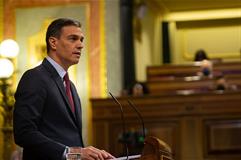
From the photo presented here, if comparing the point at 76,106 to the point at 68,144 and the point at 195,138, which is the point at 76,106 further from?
the point at 195,138

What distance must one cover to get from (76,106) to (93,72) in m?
6.28

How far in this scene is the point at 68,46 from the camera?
2533 mm

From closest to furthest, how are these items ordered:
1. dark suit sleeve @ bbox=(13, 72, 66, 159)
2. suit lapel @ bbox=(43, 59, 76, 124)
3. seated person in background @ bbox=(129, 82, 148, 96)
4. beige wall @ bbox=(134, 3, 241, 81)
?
1. dark suit sleeve @ bbox=(13, 72, 66, 159)
2. suit lapel @ bbox=(43, 59, 76, 124)
3. seated person in background @ bbox=(129, 82, 148, 96)
4. beige wall @ bbox=(134, 3, 241, 81)

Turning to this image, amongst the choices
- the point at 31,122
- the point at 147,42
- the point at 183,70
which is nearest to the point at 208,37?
the point at 147,42

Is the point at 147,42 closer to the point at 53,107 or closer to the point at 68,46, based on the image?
the point at 68,46

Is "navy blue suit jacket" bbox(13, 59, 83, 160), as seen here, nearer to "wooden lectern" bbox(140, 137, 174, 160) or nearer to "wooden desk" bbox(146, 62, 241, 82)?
"wooden lectern" bbox(140, 137, 174, 160)

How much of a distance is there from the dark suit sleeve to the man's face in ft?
0.59

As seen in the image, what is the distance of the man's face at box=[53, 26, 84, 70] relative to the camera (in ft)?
8.29

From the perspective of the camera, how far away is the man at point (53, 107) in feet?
7.67

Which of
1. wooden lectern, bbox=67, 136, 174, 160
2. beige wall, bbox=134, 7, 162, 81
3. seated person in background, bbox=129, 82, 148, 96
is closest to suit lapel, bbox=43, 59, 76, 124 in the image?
wooden lectern, bbox=67, 136, 174, 160

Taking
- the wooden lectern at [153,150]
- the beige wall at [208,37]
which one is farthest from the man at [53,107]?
the beige wall at [208,37]

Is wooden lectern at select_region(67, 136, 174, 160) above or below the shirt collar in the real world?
below

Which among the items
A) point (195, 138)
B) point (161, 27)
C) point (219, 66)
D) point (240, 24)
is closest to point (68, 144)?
point (195, 138)

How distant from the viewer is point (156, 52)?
554 inches
